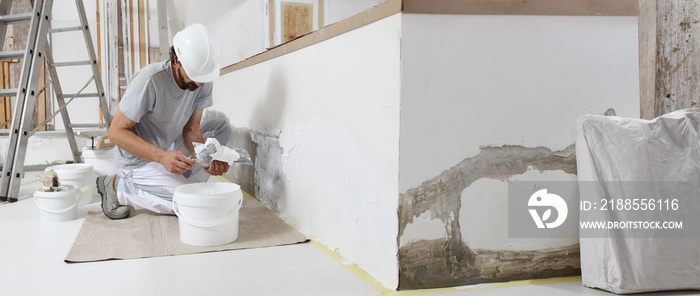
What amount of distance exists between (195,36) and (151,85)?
359 mm

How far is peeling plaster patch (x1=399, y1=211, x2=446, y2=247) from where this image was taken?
59.6 inches

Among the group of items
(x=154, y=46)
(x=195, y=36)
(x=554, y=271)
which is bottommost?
(x=554, y=271)

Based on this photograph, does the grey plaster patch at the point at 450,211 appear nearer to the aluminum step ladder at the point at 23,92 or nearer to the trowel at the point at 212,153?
the trowel at the point at 212,153

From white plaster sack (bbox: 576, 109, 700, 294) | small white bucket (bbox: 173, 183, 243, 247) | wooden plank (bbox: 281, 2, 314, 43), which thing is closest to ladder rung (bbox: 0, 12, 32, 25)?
small white bucket (bbox: 173, 183, 243, 247)

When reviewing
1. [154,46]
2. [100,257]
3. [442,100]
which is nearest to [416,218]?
[442,100]

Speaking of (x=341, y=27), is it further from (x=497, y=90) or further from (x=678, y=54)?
(x=678, y=54)

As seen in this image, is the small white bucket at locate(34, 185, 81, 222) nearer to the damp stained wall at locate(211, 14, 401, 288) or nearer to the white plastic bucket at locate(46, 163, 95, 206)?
the white plastic bucket at locate(46, 163, 95, 206)

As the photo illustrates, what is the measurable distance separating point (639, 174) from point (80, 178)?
9.72 ft

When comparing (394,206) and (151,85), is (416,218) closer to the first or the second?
(394,206)

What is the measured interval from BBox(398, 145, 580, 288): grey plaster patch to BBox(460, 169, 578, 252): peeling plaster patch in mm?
20

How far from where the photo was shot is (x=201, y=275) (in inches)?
66.9

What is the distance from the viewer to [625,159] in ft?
5.08

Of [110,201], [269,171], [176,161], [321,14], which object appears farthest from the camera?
[321,14]

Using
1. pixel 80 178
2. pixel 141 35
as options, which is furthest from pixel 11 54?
pixel 141 35
